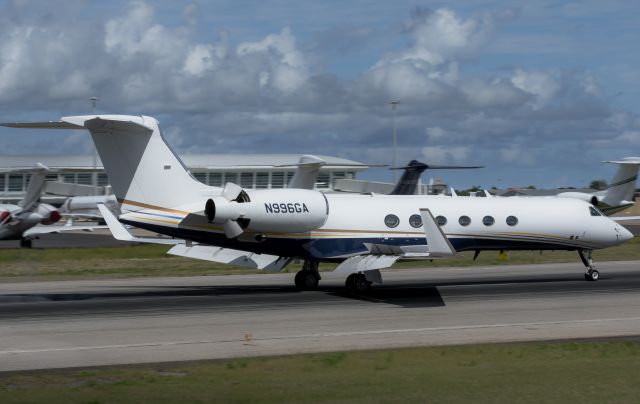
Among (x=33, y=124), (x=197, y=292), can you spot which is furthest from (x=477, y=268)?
(x=33, y=124)

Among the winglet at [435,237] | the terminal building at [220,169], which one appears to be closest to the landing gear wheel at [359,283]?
the winglet at [435,237]

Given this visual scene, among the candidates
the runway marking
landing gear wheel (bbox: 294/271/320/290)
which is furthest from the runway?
landing gear wheel (bbox: 294/271/320/290)

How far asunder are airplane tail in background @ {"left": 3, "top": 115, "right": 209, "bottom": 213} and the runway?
252cm

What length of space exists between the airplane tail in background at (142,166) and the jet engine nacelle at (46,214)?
30515 millimetres

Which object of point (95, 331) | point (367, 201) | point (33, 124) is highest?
point (33, 124)

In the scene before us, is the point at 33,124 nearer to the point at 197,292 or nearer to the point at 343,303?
the point at 197,292

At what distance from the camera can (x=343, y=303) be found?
853 inches

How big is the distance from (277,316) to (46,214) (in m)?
36.0

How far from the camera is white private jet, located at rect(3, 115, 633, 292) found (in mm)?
22250

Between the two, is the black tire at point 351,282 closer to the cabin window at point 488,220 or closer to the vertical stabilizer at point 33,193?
the cabin window at point 488,220

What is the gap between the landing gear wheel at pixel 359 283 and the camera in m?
23.4

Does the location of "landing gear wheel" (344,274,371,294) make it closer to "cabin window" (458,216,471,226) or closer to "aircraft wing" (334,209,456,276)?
"aircraft wing" (334,209,456,276)

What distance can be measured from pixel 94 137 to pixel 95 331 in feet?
21.9

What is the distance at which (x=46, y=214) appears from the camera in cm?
5203
